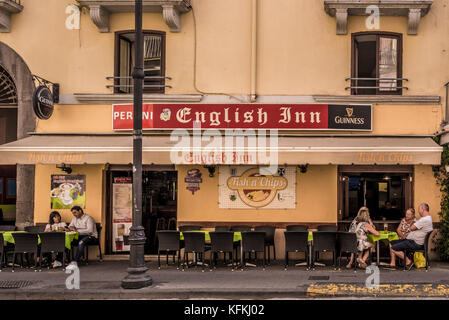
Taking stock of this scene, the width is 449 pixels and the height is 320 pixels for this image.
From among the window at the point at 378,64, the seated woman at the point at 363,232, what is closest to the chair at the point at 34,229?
the seated woman at the point at 363,232

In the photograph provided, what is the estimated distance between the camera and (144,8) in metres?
13.2

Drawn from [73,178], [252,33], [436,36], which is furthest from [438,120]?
[73,178]

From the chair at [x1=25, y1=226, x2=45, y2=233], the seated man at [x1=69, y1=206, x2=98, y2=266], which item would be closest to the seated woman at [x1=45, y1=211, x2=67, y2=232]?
the seated man at [x1=69, y1=206, x2=98, y2=266]

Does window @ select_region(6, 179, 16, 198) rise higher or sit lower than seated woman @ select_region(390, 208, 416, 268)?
higher

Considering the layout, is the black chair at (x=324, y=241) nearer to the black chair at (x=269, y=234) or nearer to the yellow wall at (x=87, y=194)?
the black chair at (x=269, y=234)

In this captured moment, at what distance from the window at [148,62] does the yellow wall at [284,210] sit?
8.27ft

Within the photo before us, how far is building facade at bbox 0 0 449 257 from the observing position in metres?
13.1

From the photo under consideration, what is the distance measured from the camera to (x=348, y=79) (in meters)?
13.2

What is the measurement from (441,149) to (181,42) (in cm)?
739

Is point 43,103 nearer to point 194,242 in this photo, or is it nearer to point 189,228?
point 189,228

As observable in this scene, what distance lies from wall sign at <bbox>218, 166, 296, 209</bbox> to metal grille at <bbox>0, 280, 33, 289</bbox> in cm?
532

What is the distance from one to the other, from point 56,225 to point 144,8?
627 centimetres

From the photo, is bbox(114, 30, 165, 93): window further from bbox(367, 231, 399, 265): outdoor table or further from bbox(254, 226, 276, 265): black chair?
bbox(367, 231, 399, 265): outdoor table
